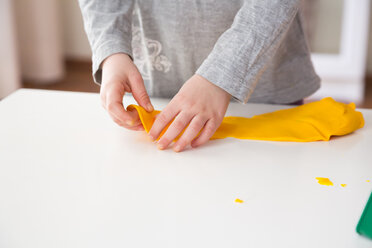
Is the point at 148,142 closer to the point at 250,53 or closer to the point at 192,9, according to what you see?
the point at 250,53

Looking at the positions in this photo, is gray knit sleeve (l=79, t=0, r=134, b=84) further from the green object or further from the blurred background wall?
the blurred background wall

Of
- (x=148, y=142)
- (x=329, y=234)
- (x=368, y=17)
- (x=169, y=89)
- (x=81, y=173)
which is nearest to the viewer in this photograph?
(x=329, y=234)

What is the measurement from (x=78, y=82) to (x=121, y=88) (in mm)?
2042

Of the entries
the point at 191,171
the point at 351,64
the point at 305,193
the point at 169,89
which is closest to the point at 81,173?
the point at 191,171

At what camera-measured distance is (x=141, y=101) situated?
0.65m

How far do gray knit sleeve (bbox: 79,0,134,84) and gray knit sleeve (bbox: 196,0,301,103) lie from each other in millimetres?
161

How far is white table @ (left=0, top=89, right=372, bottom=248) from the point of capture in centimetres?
39

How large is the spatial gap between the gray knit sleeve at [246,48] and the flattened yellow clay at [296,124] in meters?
0.05

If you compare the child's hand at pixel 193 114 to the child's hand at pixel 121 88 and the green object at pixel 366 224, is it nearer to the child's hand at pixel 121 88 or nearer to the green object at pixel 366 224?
the child's hand at pixel 121 88

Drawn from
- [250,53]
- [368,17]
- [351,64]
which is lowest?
[351,64]

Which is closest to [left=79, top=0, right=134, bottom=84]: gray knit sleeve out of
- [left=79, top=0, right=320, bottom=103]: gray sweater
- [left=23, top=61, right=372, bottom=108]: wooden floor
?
[left=79, top=0, right=320, bottom=103]: gray sweater

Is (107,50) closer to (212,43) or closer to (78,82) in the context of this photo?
(212,43)

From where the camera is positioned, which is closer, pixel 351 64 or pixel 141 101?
pixel 141 101

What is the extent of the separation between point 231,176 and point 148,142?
147 mm
